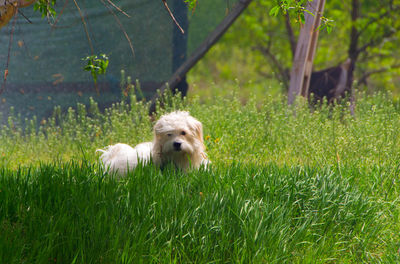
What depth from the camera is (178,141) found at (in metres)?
4.17

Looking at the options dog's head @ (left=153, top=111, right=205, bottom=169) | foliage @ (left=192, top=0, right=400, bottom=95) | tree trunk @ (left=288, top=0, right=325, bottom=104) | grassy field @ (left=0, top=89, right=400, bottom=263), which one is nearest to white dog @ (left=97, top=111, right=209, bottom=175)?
dog's head @ (left=153, top=111, right=205, bottom=169)

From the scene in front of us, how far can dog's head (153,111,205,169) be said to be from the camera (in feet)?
13.7

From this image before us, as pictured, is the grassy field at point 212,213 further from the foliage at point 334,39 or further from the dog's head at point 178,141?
the foliage at point 334,39

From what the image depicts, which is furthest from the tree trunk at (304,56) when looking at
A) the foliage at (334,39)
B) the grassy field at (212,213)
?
the foliage at (334,39)

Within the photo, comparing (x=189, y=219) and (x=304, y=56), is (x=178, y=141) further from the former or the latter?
(x=304, y=56)

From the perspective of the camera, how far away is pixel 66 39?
730cm

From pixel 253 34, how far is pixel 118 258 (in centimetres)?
1054

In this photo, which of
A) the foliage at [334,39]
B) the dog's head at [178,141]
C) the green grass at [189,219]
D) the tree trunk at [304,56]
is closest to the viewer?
the green grass at [189,219]

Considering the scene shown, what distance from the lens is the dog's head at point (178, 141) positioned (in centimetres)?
418

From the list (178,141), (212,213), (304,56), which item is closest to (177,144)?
(178,141)

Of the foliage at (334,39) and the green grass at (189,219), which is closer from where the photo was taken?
the green grass at (189,219)

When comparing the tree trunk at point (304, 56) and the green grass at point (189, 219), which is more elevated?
the tree trunk at point (304, 56)

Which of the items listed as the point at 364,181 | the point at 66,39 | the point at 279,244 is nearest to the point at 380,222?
the point at 364,181

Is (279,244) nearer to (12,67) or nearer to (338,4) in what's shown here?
(12,67)
